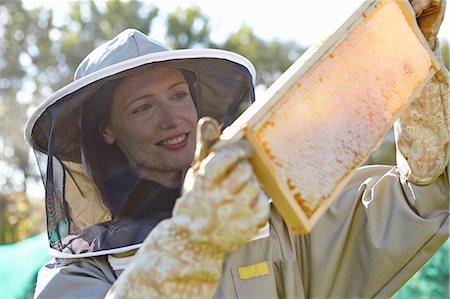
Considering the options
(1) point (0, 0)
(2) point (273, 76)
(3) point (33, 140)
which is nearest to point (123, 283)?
(3) point (33, 140)

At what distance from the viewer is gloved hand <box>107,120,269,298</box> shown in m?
1.50

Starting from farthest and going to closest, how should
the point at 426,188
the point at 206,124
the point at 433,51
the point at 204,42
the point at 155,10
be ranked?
the point at 204,42 < the point at 155,10 < the point at 426,188 < the point at 433,51 < the point at 206,124

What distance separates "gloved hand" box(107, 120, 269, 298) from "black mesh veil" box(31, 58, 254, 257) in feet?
2.59

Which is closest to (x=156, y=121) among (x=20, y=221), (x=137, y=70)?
(x=137, y=70)

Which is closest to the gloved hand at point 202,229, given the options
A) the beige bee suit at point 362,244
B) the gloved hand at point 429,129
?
the beige bee suit at point 362,244

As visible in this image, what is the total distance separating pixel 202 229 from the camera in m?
1.53

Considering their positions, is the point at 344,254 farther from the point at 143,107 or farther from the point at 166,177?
the point at 143,107

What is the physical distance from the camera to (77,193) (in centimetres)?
269

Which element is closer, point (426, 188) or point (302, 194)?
point (302, 194)

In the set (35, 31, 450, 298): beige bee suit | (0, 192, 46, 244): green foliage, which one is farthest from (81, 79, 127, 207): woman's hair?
(0, 192, 46, 244): green foliage

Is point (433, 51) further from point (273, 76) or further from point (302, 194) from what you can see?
point (273, 76)

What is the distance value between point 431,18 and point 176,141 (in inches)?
36.7

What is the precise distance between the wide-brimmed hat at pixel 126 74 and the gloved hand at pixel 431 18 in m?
0.72

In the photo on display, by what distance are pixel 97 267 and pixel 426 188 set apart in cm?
105
